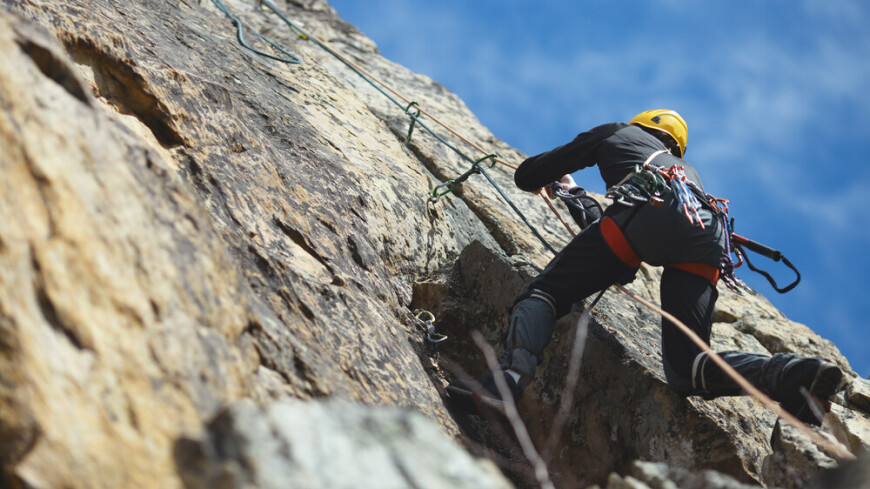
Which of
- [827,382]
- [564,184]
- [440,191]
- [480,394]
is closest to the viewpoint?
[827,382]

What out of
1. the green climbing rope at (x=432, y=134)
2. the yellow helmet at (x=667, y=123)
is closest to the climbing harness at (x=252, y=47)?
the green climbing rope at (x=432, y=134)

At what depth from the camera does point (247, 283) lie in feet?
9.67

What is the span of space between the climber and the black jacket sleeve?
0.31 ft

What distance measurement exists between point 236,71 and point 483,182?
98.2 inches

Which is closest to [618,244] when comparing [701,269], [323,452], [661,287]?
[661,287]

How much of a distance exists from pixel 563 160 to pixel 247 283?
2391 mm

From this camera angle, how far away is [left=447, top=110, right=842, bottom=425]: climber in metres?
3.38

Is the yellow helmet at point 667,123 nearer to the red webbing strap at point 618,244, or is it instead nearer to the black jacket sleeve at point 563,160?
the black jacket sleeve at point 563,160

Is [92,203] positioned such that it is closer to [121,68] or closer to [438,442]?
[438,442]

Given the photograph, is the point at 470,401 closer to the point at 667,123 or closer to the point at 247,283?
the point at 247,283

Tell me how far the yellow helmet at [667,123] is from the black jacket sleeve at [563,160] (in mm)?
349

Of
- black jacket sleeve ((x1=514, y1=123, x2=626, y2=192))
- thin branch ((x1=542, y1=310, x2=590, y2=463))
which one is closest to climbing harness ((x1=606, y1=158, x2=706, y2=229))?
black jacket sleeve ((x1=514, y1=123, x2=626, y2=192))

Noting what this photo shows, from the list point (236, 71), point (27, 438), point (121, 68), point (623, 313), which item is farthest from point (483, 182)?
point (27, 438)

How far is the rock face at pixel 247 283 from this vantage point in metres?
1.72
